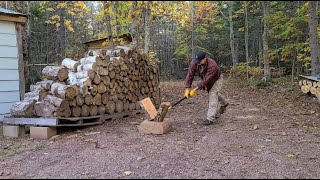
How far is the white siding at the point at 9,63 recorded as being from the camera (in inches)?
316

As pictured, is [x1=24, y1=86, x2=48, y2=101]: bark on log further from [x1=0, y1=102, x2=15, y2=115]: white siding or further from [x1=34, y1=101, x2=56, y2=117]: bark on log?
[x1=0, y1=102, x2=15, y2=115]: white siding

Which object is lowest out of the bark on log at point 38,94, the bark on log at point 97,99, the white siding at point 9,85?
the bark on log at point 97,99

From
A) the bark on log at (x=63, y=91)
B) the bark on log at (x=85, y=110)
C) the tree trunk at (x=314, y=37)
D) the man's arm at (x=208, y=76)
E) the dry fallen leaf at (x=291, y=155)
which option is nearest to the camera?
the dry fallen leaf at (x=291, y=155)

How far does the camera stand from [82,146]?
521 cm

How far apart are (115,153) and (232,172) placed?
5.65 feet

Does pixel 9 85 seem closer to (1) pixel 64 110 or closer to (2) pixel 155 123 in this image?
(1) pixel 64 110

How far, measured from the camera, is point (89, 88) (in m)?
6.89

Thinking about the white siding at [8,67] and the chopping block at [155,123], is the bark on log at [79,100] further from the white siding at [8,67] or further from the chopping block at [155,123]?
the white siding at [8,67]

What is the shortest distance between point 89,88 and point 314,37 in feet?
25.0

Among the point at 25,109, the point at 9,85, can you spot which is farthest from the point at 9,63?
the point at 25,109

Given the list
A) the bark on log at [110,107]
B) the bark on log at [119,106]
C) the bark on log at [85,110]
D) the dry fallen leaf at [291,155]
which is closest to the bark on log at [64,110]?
the bark on log at [85,110]

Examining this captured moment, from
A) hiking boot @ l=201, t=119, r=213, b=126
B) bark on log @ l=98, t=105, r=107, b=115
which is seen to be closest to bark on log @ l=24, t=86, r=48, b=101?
bark on log @ l=98, t=105, r=107, b=115

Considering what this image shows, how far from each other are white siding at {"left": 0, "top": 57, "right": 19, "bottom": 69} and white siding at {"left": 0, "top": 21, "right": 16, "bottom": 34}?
687 mm

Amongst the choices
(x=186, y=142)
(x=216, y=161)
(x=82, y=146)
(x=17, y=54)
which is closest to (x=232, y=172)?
(x=216, y=161)
